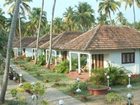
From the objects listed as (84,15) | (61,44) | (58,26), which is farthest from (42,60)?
(58,26)

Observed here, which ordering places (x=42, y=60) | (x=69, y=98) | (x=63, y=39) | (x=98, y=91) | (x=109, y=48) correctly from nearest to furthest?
(x=69, y=98) < (x=98, y=91) < (x=109, y=48) < (x=63, y=39) < (x=42, y=60)

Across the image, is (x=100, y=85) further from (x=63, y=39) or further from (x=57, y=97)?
(x=63, y=39)

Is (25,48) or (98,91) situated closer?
(98,91)

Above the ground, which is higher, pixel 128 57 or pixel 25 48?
pixel 25 48

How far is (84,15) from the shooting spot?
2881 inches

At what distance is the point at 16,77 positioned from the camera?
2888cm

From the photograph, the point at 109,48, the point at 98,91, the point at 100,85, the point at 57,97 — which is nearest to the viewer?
the point at 57,97

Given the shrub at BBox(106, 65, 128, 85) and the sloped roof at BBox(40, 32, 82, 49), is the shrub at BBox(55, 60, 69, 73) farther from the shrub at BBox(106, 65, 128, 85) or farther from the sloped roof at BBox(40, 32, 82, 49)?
the shrub at BBox(106, 65, 128, 85)

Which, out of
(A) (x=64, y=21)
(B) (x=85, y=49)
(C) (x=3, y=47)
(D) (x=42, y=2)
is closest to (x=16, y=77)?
(B) (x=85, y=49)

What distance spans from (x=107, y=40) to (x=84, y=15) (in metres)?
43.2

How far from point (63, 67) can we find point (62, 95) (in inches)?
542

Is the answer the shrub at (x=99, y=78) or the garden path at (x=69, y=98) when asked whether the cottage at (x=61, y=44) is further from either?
the garden path at (x=69, y=98)

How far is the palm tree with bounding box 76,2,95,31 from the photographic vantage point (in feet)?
241

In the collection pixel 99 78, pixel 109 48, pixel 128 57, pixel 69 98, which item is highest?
pixel 109 48
